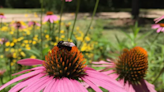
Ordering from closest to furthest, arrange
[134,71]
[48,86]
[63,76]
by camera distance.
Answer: [48,86] → [63,76] → [134,71]

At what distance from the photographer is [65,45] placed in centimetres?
69

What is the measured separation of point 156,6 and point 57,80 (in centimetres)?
1574

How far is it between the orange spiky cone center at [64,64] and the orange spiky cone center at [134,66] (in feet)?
1.06

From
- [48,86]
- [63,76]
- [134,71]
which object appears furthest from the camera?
[134,71]

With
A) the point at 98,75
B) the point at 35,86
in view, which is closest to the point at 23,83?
the point at 35,86

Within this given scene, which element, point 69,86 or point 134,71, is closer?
point 69,86

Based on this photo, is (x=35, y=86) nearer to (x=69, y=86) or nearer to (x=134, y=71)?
(x=69, y=86)

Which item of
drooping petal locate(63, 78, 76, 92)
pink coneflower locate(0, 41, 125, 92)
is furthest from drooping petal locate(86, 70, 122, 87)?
drooping petal locate(63, 78, 76, 92)

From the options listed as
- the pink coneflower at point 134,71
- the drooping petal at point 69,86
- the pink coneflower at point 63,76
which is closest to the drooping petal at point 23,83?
the pink coneflower at point 63,76

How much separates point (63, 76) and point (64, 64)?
6 cm

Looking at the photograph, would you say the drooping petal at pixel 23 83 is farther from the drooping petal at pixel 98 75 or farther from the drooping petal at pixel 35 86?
the drooping petal at pixel 98 75

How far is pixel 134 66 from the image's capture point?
3.11 feet

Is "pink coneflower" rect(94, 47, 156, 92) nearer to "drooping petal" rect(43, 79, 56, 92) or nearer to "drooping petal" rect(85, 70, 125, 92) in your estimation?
"drooping petal" rect(85, 70, 125, 92)

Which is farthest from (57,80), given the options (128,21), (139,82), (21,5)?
(21,5)
